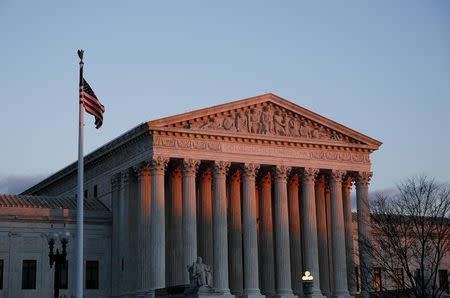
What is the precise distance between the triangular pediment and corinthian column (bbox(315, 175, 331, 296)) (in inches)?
198

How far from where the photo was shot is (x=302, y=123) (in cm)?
7694

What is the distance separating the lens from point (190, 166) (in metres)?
70.7

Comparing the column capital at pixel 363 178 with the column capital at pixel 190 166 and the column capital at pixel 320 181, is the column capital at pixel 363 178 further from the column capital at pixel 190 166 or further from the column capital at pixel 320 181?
the column capital at pixel 190 166

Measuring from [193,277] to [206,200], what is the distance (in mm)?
14637

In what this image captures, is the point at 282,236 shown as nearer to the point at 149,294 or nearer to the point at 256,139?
the point at 256,139

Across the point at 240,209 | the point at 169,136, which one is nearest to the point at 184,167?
the point at 169,136

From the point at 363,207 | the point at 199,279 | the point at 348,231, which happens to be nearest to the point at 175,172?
the point at 199,279

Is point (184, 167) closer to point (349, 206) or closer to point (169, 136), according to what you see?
point (169, 136)

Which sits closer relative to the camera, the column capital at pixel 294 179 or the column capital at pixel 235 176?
the column capital at pixel 235 176

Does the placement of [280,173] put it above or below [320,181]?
above

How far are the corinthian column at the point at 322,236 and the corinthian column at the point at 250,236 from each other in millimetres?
9164

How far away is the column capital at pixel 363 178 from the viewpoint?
79.4 meters

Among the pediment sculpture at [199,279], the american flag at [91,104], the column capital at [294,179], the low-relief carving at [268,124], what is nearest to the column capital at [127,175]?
the low-relief carving at [268,124]

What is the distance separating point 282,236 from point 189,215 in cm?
983
